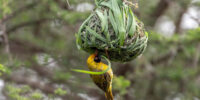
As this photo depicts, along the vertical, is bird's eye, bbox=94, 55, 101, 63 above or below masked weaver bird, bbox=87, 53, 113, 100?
above

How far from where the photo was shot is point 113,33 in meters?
2.10

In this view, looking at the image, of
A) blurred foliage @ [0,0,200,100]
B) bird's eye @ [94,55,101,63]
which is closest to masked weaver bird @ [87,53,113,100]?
bird's eye @ [94,55,101,63]

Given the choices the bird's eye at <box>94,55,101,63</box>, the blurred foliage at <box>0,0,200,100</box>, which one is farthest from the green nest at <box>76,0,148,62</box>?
the blurred foliage at <box>0,0,200,100</box>

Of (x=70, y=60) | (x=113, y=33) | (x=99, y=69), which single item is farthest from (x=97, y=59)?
(x=70, y=60)

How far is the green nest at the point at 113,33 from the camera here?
208 cm

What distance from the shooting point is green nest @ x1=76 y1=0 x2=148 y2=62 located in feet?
6.81

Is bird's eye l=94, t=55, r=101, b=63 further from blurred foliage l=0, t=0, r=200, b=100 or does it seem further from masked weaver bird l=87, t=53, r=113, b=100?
blurred foliage l=0, t=0, r=200, b=100

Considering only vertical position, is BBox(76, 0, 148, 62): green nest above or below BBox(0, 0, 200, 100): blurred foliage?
below

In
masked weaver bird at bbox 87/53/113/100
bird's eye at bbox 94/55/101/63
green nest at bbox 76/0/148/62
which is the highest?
green nest at bbox 76/0/148/62

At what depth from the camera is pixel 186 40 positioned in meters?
4.42

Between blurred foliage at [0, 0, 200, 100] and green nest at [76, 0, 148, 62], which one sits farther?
blurred foliage at [0, 0, 200, 100]

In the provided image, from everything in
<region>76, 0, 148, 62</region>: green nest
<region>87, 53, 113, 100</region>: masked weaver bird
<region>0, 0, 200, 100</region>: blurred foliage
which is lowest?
<region>87, 53, 113, 100</region>: masked weaver bird

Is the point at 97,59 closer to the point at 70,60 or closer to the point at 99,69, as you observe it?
the point at 99,69

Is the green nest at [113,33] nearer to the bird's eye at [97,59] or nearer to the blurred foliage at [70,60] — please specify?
the bird's eye at [97,59]
